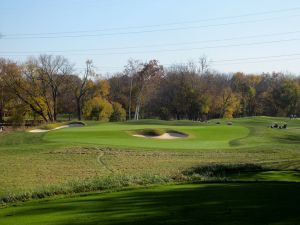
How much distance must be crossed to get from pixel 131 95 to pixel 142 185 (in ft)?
303

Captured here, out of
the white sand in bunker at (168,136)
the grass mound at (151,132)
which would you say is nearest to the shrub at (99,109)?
the grass mound at (151,132)

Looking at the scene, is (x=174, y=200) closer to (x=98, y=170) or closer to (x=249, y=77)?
(x=98, y=170)

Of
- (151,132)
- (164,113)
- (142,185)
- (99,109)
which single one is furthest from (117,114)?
(142,185)

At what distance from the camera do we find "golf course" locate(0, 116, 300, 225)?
9.76 metres

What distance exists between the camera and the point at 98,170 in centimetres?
2536

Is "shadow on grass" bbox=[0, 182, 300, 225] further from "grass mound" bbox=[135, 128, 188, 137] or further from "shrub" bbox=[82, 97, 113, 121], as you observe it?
"shrub" bbox=[82, 97, 113, 121]

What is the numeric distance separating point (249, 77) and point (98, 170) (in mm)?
115286

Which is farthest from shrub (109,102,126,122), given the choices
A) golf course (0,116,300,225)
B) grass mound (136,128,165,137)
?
golf course (0,116,300,225)

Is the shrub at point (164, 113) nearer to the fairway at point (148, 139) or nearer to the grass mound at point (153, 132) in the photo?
the fairway at point (148, 139)

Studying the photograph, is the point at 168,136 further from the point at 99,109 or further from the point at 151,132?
the point at 99,109

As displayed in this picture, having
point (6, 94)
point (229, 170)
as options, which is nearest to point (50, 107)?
point (6, 94)

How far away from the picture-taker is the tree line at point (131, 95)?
93.1 m

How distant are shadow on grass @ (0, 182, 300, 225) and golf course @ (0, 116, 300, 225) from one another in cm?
2

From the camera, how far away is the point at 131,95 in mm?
108000
